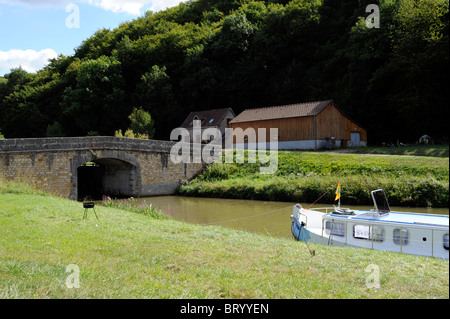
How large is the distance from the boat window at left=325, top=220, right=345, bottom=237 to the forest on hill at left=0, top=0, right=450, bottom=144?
2572cm

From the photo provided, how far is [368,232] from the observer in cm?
998

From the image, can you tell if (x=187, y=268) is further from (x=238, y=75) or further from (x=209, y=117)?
(x=238, y=75)

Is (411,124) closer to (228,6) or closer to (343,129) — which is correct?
(343,129)

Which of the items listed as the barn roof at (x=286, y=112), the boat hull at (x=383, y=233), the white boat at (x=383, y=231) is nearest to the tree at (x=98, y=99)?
the barn roof at (x=286, y=112)

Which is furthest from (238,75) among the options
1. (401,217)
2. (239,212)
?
(401,217)

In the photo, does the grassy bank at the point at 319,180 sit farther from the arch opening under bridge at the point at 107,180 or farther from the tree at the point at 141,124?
the tree at the point at 141,124

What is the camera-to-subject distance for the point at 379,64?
37719 millimetres

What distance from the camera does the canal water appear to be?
48.5ft

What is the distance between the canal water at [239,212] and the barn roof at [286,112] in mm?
13764

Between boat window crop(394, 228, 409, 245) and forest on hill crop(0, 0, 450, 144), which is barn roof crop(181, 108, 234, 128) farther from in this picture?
boat window crop(394, 228, 409, 245)

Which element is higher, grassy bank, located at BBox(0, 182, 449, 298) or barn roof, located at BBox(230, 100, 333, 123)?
barn roof, located at BBox(230, 100, 333, 123)

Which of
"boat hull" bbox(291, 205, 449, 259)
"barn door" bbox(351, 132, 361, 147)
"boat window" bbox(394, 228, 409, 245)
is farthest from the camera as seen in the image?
"barn door" bbox(351, 132, 361, 147)

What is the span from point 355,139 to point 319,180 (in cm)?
1670

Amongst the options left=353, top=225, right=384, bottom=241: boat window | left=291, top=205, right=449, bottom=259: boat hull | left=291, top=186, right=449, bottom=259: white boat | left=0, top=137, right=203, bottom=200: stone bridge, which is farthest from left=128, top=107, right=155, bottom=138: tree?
left=353, top=225, right=384, bottom=241: boat window
